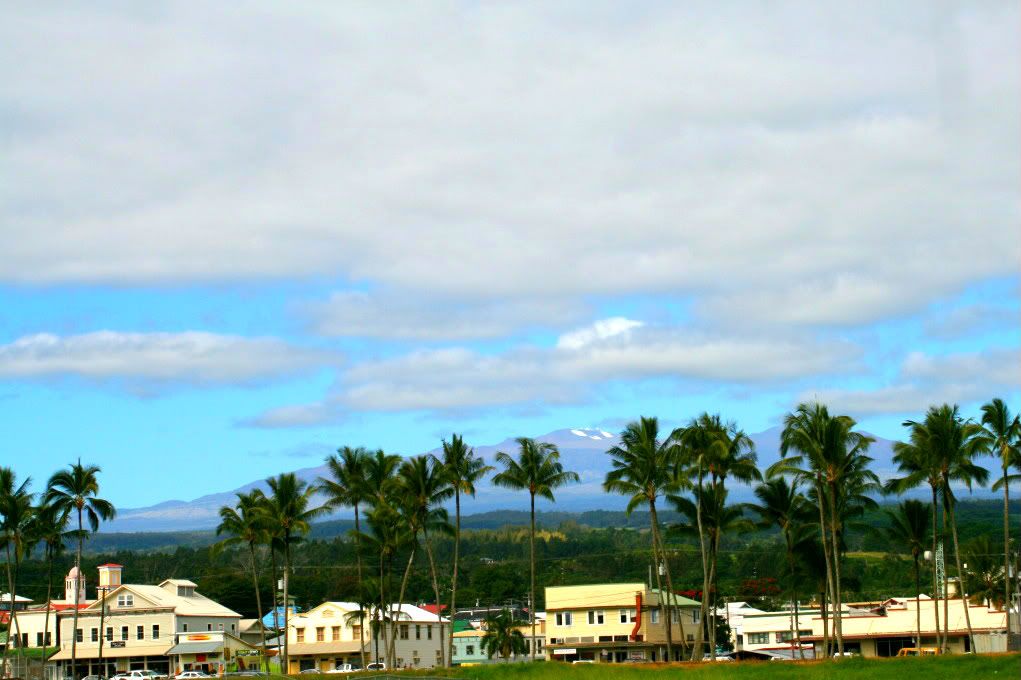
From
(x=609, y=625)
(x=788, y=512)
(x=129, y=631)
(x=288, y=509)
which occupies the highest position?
(x=288, y=509)

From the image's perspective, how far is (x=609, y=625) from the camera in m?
99.1

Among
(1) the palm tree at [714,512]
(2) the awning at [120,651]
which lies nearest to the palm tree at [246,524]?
(2) the awning at [120,651]

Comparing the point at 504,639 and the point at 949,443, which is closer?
the point at 949,443

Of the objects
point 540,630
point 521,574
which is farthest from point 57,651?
point 521,574

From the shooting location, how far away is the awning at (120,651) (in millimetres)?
107312

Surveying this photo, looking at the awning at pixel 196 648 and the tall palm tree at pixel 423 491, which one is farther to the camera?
the awning at pixel 196 648

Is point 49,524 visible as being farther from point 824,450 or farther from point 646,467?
point 824,450

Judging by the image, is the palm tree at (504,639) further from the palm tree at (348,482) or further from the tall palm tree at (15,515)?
the tall palm tree at (15,515)

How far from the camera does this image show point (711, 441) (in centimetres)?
7581

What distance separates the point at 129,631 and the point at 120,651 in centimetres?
201

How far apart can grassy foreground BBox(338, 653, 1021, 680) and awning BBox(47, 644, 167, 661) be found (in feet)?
172

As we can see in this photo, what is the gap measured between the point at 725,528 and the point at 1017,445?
19.2 m

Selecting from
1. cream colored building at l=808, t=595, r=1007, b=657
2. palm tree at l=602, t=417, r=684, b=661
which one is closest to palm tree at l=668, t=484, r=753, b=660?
palm tree at l=602, t=417, r=684, b=661

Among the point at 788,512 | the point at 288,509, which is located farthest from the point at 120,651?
the point at 788,512
